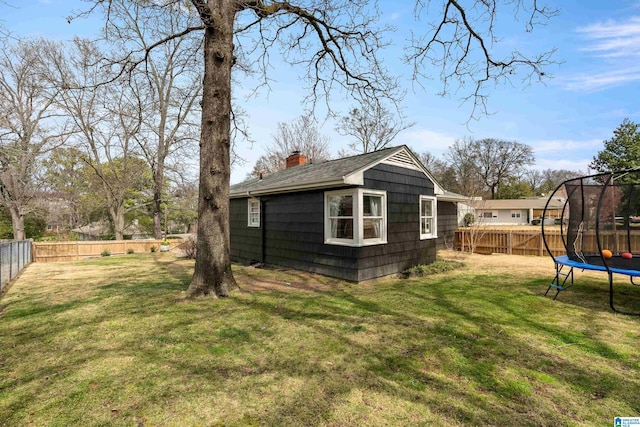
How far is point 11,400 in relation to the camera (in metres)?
2.45

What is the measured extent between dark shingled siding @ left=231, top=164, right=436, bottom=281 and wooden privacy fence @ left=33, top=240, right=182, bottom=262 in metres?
9.73

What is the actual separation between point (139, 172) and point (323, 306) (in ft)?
64.0

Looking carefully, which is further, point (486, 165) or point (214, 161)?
point (486, 165)

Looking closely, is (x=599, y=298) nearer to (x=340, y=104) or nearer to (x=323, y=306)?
(x=323, y=306)

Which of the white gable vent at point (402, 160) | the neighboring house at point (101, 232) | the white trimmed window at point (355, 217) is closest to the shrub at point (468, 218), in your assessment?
the white gable vent at point (402, 160)

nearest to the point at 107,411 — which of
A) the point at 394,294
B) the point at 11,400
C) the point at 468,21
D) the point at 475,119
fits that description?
the point at 11,400

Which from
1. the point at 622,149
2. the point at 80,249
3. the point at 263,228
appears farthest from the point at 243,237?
the point at 622,149

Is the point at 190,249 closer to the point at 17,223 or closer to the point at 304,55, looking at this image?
the point at 304,55

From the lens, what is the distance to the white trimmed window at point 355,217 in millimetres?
6934

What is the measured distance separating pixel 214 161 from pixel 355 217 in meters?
3.35

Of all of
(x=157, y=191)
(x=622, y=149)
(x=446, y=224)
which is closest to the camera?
(x=446, y=224)

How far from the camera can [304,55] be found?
793cm

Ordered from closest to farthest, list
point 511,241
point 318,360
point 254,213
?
1. point 318,360
2. point 254,213
3. point 511,241

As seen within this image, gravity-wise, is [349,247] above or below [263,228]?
below
